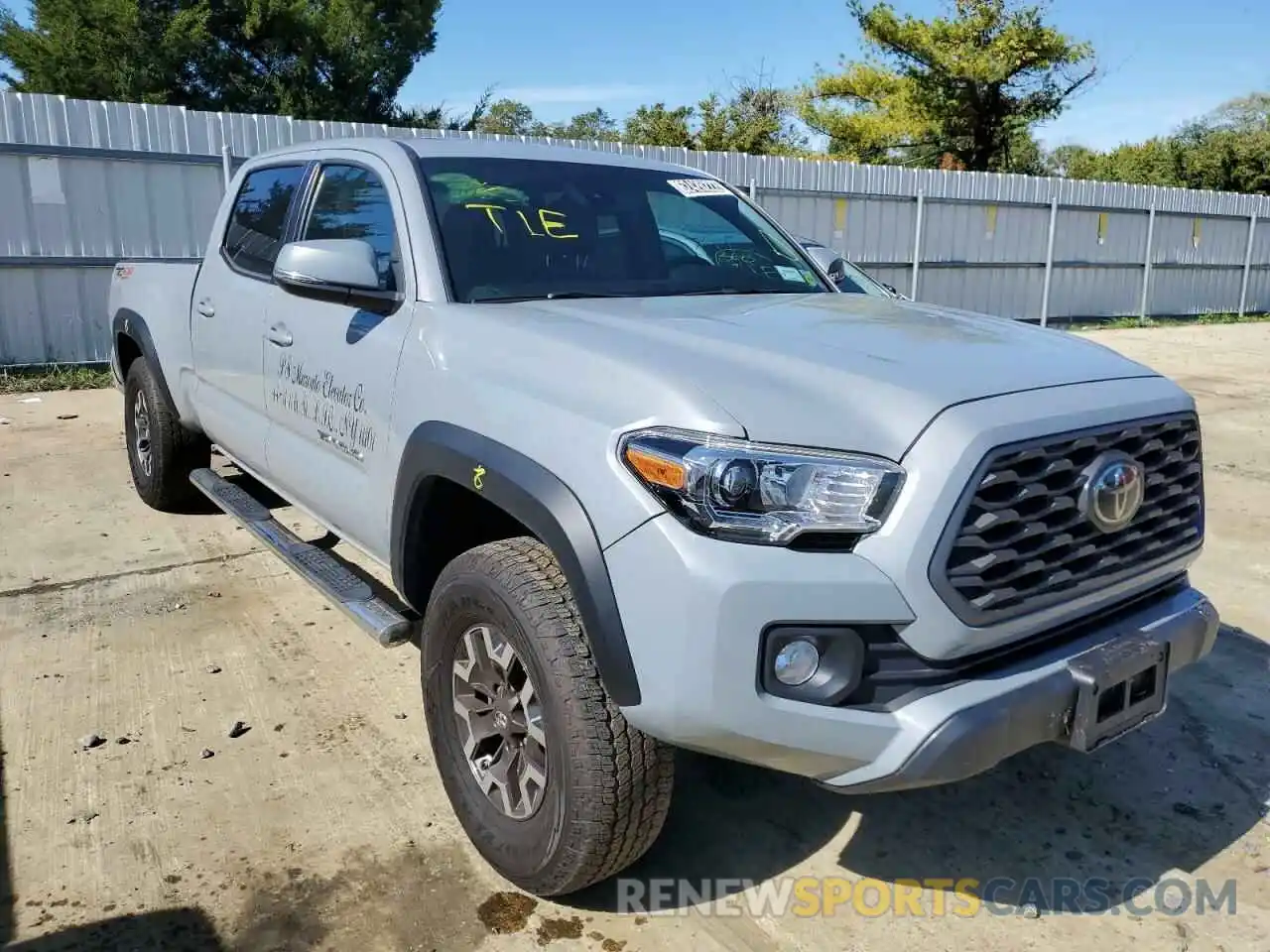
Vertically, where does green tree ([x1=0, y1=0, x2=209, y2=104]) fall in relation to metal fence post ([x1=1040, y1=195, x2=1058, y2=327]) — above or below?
above

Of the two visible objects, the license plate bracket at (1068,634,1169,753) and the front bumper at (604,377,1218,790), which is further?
the license plate bracket at (1068,634,1169,753)

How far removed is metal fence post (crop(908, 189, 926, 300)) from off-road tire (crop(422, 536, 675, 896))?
14.1 metres

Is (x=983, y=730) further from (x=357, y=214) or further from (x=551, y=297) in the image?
(x=357, y=214)

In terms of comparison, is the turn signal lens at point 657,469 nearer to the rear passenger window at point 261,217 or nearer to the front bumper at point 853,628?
the front bumper at point 853,628

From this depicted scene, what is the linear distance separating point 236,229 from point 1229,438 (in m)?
7.47

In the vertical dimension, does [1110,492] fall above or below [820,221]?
below

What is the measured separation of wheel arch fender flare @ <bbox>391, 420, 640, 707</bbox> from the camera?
210cm

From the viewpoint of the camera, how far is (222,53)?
92.3 feet

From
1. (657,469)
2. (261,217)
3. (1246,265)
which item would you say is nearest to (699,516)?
(657,469)

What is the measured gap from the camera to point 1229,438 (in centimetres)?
812

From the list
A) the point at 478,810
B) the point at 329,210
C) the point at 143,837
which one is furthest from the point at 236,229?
the point at 478,810

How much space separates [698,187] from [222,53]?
28843 millimetres

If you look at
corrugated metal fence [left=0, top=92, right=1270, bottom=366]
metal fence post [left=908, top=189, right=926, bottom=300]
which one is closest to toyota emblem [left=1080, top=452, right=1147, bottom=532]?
corrugated metal fence [left=0, top=92, right=1270, bottom=366]

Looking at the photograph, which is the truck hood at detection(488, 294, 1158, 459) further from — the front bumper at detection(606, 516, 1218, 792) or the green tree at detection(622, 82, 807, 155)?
the green tree at detection(622, 82, 807, 155)
